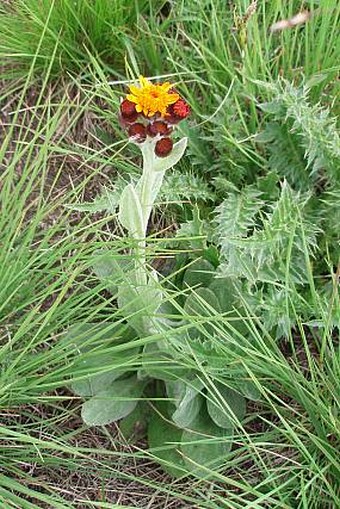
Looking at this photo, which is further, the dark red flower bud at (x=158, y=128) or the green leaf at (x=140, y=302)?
the green leaf at (x=140, y=302)

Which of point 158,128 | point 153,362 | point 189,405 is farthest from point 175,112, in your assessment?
point 189,405

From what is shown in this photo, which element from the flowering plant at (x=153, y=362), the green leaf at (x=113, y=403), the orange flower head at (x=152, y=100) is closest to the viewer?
the orange flower head at (x=152, y=100)

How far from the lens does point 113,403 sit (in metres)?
1.39

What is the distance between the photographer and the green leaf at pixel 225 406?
137 centimetres

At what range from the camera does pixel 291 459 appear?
1.37 m

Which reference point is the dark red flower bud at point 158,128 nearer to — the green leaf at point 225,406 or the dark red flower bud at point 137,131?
the dark red flower bud at point 137,131

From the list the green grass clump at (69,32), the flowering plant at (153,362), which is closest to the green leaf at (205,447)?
the flowering plant at (153,362)

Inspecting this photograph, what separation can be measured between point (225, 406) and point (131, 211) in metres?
0.39

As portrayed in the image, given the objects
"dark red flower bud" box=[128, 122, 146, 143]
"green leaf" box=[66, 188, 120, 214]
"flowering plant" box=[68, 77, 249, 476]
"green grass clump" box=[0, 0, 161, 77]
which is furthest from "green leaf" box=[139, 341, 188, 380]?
"green grass clump" box=[0, 0, 161, 77]

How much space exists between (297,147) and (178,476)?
0.66 metres

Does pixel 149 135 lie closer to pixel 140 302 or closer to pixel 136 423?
pixel 140 302

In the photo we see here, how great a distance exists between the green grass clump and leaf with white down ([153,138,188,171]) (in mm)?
498

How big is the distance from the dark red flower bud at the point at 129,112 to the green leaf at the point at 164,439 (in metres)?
0.53

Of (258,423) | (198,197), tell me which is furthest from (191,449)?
(198,197)
